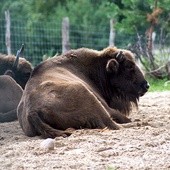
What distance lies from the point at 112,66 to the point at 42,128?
1.88 metres

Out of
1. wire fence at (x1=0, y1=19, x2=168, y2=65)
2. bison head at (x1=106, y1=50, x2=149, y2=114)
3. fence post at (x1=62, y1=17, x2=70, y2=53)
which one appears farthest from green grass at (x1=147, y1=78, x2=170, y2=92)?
bison head at (x1=106, y1=50, x2=149, y2=114)

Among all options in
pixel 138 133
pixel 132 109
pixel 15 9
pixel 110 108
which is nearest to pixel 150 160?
pixel 138 133

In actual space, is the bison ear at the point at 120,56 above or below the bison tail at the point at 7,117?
above

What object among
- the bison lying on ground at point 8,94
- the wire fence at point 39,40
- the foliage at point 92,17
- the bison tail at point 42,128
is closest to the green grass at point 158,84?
the foliage at point 92,17

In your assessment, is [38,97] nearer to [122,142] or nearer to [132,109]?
[122,142]

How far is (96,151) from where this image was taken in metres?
5.72

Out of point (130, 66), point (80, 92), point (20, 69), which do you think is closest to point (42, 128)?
point (80, 92)

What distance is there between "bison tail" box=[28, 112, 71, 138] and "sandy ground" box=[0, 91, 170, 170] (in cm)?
10

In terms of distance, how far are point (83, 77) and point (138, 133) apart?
1.88 meters

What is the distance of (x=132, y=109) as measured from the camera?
8.80 metres

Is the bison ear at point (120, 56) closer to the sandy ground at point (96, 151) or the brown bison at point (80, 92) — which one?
the brown bison at point (80, 92)

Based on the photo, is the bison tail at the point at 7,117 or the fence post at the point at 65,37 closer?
the bison tail at the point at 7,117

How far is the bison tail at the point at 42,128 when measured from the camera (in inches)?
265

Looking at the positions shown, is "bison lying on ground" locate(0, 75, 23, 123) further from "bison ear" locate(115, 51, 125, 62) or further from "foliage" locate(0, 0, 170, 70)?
"foliage" locate(0, 0, 170, 70)
